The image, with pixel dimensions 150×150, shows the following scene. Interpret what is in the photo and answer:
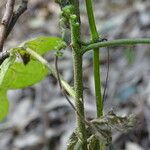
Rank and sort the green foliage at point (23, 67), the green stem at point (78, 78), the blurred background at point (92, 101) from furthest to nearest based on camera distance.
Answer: the blurred background at point (92, 101), the green foliage at point (23, 67), the green stem at point (78, 78)

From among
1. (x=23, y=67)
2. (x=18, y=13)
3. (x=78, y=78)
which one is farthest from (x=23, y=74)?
(x=78, y=78)

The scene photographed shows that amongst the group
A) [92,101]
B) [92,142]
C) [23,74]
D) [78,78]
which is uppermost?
[92,101]

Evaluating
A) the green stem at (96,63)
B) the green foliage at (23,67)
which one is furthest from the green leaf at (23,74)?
the green stem at (96,63)

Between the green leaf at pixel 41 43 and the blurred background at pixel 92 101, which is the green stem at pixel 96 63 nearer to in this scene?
the green leaf at pixel 41 43

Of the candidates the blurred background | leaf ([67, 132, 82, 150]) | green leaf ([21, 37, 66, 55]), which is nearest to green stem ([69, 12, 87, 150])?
leaf ([67, 132, 82, 150])

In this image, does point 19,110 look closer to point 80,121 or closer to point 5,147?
point 5,147

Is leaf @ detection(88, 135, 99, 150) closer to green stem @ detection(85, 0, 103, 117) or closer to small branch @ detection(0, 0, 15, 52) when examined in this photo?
green stem @ detection(85, 0, 103, 117)

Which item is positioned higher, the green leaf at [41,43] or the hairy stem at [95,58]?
the green leaf at [41,43]

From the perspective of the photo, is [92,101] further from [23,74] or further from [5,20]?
[5,20]
